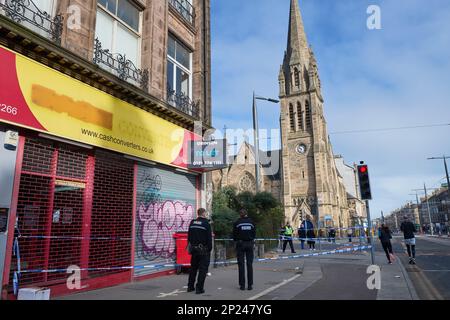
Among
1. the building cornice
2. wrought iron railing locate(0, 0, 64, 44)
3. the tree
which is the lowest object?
the tree

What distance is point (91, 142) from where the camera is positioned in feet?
25.2

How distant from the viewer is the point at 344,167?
3546 inches

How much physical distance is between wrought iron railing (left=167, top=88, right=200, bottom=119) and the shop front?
50.3 inches

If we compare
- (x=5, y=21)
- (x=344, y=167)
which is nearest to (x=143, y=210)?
(x=5, y=21)

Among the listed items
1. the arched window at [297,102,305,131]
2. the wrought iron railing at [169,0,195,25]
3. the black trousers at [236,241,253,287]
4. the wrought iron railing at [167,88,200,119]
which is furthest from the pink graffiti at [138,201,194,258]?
the arched window at [297,102,305,131]

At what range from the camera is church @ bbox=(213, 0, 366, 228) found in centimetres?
5106

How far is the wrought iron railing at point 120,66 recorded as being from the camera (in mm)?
8648

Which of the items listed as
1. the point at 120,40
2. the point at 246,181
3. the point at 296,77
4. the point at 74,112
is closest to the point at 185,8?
the point at 120,40

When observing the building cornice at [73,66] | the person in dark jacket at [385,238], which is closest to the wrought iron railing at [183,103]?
the building cornice at [73,66]

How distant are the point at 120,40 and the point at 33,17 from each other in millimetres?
2948

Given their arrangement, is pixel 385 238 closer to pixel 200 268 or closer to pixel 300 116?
pixel 200 268

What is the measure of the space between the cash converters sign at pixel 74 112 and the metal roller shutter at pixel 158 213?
→ 651 millimetres

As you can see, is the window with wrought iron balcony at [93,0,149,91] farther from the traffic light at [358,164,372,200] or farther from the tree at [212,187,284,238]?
the tree at [212,187,284,238]

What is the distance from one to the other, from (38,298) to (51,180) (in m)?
2.80
